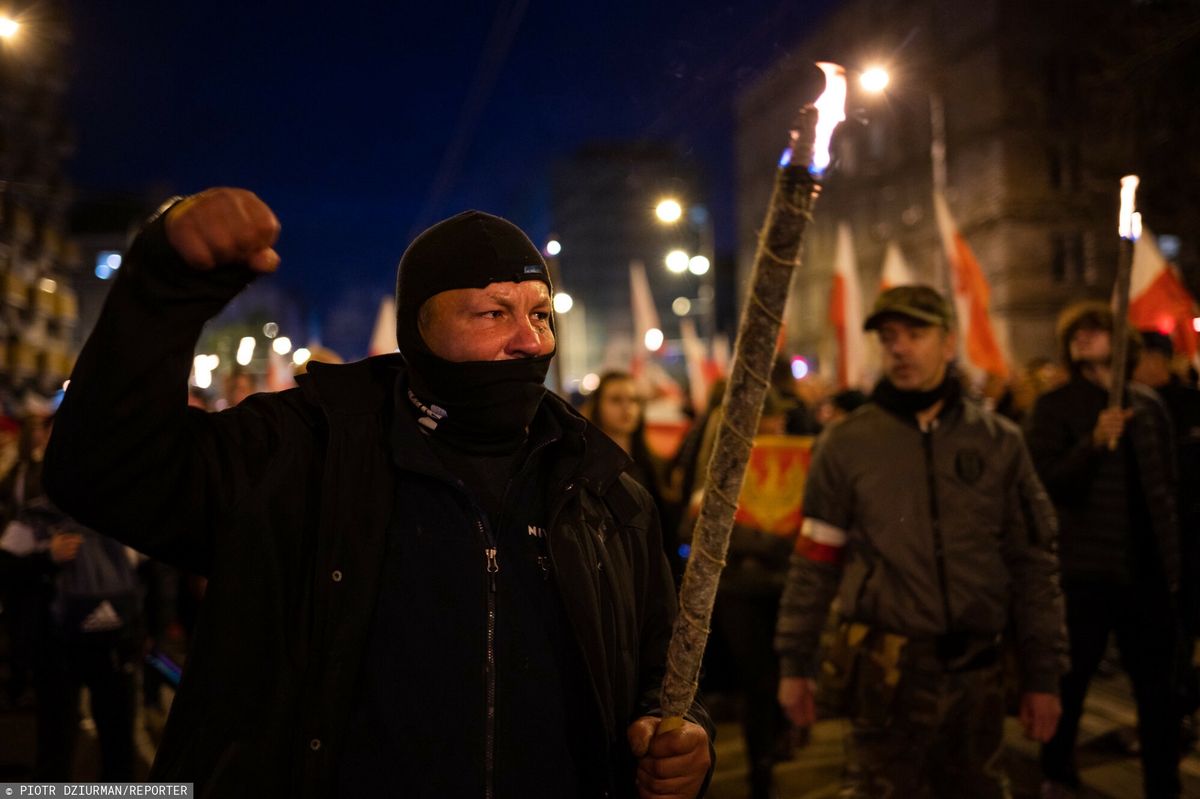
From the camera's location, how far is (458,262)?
2.13 metres

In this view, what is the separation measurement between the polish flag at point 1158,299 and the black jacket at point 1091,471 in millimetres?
3664

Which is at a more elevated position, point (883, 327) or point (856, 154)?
point (856, 154)

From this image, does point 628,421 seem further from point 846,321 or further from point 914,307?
point 846,321

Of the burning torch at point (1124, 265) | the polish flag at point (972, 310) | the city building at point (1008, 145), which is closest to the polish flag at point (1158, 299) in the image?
the polish flag at point (972, 310)

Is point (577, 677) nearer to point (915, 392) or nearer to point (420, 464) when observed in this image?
point (420, 464)

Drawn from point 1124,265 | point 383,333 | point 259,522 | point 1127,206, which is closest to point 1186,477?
point 1124,265

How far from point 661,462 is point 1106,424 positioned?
3.71m

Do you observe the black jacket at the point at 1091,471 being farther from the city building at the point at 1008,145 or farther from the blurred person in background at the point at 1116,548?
the city building at the point at 1008,145

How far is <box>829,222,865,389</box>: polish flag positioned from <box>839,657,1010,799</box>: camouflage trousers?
6.75 m

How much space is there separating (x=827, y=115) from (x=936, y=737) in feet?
8.24

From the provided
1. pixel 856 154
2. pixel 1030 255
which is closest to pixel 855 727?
pixel 1030 255

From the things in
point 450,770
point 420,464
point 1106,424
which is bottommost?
point 450,770

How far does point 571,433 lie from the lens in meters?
2.23

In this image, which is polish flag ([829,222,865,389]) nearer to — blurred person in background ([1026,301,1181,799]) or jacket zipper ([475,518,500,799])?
blurred person in background ([1026,301,1181,799])
